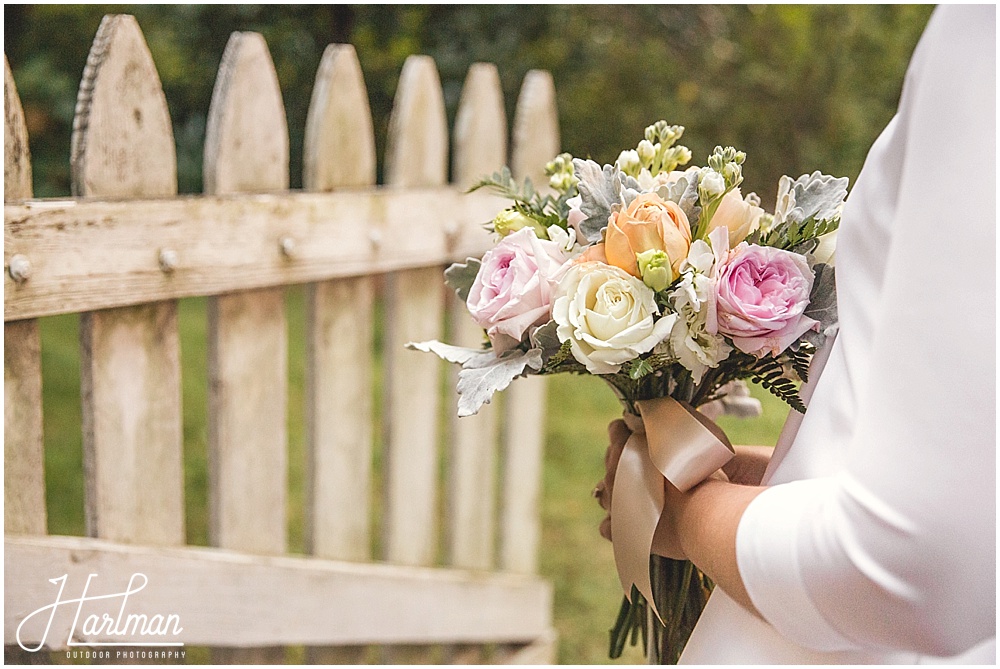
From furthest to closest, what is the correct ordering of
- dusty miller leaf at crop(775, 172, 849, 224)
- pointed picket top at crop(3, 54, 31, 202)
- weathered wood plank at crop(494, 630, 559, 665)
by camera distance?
weathered wood plank at crop(494, 630, 559, 665), pointed picket top at crop(3, 54, 31, 202), dusty miller leaf at crop(775, 172, 849, 224)

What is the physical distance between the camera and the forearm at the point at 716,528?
35.7 inches

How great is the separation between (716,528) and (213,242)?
3.81 ft

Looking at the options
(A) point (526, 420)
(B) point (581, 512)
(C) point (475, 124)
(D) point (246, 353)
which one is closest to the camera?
(D) point (246, 353)

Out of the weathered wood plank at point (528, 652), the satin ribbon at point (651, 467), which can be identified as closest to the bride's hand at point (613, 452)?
the satin ribbon at point (651, 467)

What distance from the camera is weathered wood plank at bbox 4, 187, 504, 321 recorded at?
1478 mm

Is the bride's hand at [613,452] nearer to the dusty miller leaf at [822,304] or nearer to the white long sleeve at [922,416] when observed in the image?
the dusty miller leaf at [822,304]

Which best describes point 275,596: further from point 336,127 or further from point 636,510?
point 636,510

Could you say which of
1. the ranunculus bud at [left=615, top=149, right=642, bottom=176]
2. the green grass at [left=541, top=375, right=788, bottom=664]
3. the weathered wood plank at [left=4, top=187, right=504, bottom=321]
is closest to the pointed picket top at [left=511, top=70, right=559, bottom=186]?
the weathered wood plank at [left=4, top=187, right=504, bottom=321]

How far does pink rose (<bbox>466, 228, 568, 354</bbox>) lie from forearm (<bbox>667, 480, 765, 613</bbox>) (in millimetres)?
280

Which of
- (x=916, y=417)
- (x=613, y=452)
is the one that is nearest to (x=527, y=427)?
(x=613, y=452)

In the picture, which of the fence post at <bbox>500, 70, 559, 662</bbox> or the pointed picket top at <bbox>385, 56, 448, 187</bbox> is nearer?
the pointed picket top at <bbox>385, 56, 448, 187</bbox>

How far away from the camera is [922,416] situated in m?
0.74

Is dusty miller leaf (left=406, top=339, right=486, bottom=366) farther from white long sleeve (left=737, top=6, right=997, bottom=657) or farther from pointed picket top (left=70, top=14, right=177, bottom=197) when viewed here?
pointed picket top (left=70, top=14, right=177, bottom=197)

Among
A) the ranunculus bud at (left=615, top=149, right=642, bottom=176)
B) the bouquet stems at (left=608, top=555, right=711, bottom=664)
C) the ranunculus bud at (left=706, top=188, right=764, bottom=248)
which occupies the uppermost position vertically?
the ranunculus bud at (left=615, top=149, right=642, bottom=176)
